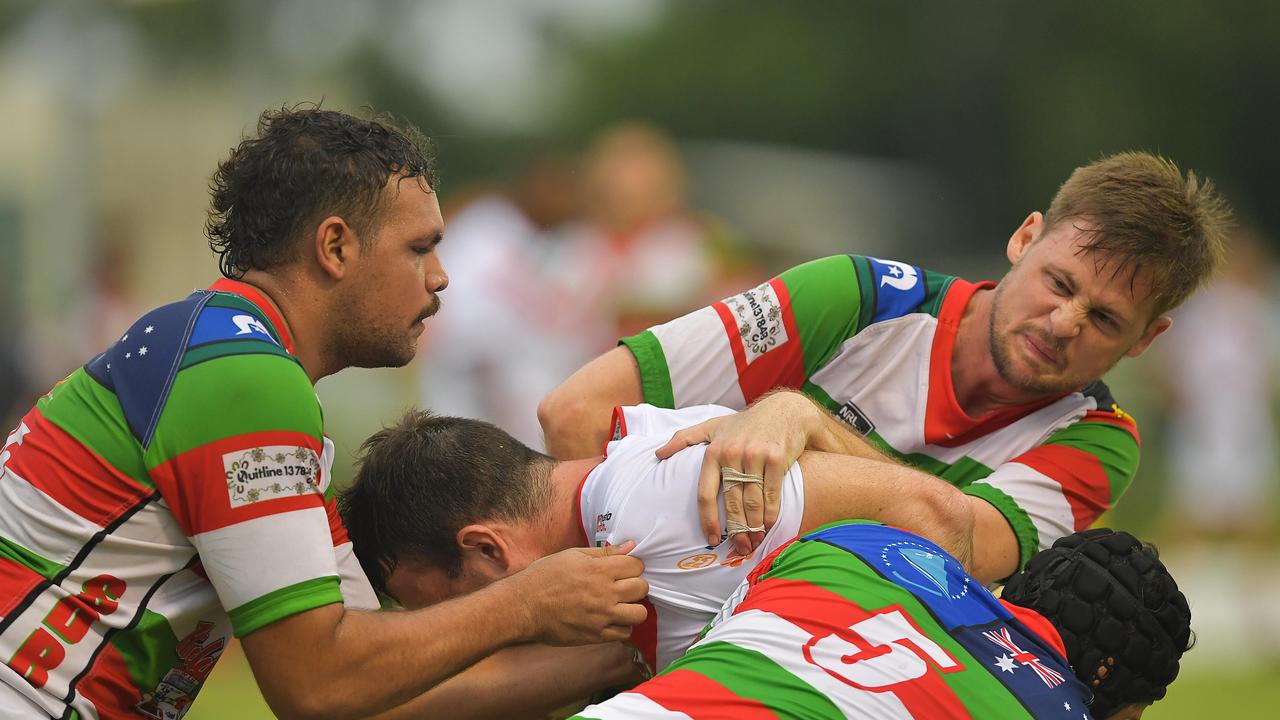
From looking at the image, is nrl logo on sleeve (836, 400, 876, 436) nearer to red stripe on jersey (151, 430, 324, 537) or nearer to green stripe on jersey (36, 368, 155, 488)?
red stripe on jersey (151, 430, 324, 537)

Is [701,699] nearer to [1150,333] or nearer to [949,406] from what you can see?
[949,406]

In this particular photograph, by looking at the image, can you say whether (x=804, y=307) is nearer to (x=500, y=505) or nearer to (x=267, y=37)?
(x=500, y=505)

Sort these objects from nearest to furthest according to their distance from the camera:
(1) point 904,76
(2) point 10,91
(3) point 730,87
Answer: (2) point 10,91
(1) point 904,76
(3) point 730,87

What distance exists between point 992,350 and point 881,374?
31cm

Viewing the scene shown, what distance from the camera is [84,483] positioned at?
3062 millimetres

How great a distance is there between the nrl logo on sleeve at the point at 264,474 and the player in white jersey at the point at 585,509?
0.51m

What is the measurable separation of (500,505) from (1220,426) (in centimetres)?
1053

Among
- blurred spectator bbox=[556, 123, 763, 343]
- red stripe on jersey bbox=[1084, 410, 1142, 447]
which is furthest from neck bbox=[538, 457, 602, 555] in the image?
blurred spectator bbox=[556, 123, 763, 343]

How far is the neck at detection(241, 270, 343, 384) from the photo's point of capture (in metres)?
3.34

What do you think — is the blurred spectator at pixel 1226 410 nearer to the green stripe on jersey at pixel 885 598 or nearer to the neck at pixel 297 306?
the green stripe on jersey at pixel 885 598

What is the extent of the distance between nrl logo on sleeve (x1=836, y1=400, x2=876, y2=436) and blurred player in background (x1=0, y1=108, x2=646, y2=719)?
1.17m

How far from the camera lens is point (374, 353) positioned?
3.46 meters

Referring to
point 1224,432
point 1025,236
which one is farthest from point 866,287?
point 1224,432

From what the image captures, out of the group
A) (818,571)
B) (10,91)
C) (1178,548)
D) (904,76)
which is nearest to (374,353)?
(818,571)
